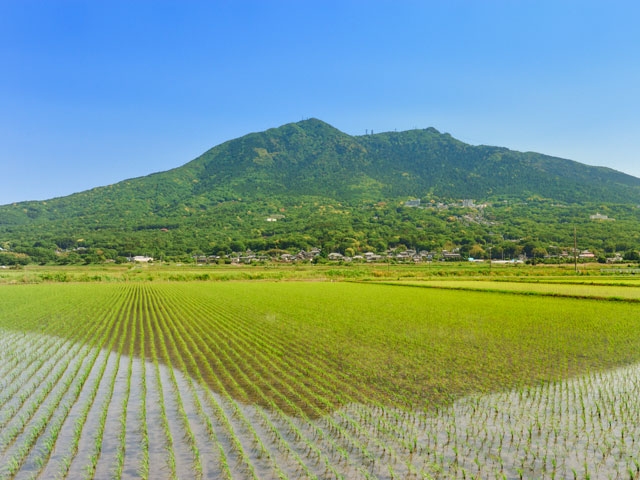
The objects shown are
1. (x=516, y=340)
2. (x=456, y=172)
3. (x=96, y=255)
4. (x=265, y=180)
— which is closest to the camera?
(x=516, y=340)

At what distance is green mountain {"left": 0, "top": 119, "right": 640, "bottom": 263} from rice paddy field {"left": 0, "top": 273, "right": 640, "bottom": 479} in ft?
279

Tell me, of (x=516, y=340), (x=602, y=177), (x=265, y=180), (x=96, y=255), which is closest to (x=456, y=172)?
(x=602, y=177)

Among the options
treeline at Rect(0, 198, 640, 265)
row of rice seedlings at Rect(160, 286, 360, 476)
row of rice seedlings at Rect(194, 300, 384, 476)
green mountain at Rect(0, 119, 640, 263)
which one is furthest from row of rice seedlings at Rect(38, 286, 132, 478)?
green mountain at Rect(0, 119, 640, 263)

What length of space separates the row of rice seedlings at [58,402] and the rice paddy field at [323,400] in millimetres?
34

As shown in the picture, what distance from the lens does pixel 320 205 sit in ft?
495

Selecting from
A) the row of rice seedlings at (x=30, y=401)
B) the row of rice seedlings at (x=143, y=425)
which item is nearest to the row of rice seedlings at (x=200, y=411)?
the row of rice seedlings at (x=143, y=425)

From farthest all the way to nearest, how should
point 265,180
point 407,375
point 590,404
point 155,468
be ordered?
1. point 265,180
2. point 407,375
3. point 590,404
4. point 155,468

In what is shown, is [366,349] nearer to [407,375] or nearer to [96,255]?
[407,375]

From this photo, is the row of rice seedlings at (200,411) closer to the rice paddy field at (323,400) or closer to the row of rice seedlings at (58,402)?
the rice paddy field at (323,400)

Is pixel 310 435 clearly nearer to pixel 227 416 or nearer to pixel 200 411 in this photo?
pixel 227 416

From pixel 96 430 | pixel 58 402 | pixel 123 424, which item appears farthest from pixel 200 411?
pixel 58 402

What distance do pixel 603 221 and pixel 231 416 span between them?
12464cm

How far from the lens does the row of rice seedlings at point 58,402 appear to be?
5.47 m

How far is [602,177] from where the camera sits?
595ft
